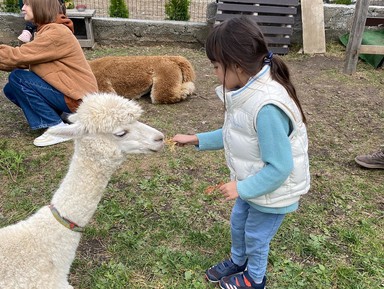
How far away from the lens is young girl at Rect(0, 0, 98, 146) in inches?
128

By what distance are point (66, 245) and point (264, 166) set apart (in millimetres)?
994

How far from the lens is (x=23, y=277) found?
1.76 metres

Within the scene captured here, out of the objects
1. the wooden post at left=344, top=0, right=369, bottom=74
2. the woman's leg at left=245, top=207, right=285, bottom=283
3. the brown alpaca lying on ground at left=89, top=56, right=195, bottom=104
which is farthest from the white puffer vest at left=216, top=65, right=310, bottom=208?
the wooden post at left=344, top=0, right=369, bottom=74

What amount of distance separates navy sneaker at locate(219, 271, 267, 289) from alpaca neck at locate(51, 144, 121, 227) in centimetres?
90

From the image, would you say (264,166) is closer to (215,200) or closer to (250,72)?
(250,72)

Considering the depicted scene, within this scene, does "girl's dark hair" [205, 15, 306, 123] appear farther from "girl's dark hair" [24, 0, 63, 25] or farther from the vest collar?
"girl's dark hair" [24, 0, 63, 25]

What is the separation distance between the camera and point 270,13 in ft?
20.9

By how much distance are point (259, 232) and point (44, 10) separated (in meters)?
2.52

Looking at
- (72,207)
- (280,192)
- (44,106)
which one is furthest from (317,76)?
(72,207)

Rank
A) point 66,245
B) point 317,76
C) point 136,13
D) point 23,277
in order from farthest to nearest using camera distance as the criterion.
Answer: point 136,13, point 317,76, point 66,245, point 23,277

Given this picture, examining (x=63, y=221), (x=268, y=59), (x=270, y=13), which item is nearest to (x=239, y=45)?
(x=268, y=59)

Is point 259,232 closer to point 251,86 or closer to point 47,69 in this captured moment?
point 251,86

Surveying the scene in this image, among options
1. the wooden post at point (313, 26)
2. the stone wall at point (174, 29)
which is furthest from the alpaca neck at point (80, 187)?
the wooden post at point (313, 26)

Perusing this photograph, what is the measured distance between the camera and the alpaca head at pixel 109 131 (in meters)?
1.79
